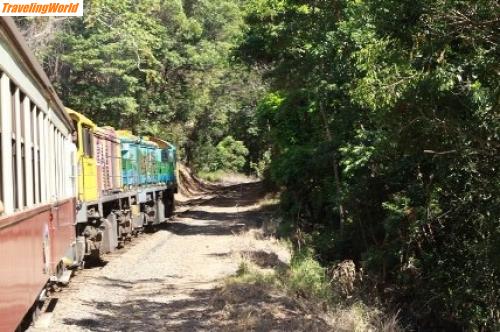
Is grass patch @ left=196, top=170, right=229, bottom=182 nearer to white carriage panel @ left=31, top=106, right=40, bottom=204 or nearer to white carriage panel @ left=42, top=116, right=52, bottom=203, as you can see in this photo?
white carriage panel @ left=42, top=116, right=52, bottom=203

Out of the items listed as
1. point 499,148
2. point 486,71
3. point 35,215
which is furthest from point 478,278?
point 35,215

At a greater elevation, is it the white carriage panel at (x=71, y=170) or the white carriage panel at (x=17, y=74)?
the white carriage panel at (x=17, y=74)

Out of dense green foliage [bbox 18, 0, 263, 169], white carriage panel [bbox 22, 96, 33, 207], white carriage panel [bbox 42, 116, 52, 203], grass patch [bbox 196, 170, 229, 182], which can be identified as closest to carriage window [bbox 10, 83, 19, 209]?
white carriage panel [bbox 22, 96, 33, 207]

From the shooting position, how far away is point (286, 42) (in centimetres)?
1833

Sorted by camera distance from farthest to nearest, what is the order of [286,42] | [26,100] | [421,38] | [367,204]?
[286,42], [367,204], [421,38], [26,100]

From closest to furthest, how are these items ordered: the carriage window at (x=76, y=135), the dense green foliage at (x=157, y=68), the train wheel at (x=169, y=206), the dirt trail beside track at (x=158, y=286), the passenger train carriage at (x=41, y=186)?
the passenger train carriage at (x=41, y=186), the dirt trail beside track at (x=158, y=286), the carriage window at (x=76, y=135), the dense green foliage at (x=157, y=68), the train wheel at (x=169, y=206)

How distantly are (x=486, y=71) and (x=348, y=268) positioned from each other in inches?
238

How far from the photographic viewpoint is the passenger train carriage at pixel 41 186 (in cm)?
464

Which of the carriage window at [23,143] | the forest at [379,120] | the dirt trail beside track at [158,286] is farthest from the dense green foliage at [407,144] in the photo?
the carriage window at [23,143]

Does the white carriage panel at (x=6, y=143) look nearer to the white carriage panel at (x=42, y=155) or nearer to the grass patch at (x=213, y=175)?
the white carriage panel at (x=42, y=155)

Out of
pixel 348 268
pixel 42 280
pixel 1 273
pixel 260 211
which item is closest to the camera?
pixel 1 273

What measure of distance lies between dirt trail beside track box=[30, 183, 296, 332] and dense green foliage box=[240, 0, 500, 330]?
99.2 inches

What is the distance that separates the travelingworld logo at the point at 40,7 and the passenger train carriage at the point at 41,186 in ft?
7.93

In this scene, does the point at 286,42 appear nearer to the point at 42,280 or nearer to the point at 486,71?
the point at 486,71
